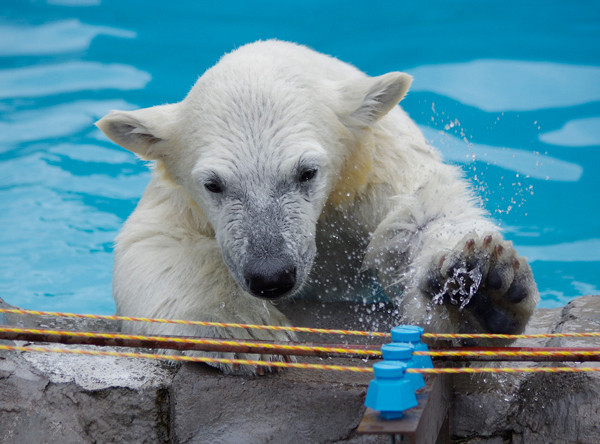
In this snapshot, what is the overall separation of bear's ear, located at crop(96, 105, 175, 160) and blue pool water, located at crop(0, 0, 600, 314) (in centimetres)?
334

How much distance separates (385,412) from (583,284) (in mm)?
4825

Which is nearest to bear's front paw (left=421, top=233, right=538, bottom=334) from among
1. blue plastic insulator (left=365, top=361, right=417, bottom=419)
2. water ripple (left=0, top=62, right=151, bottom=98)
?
blue plastic insulator (left=365, top=361, right=417, bottom=419)

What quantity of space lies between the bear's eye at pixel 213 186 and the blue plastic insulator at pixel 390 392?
120 centimetres

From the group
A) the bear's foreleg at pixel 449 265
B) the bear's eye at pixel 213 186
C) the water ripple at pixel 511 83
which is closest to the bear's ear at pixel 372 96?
the bear's foreleg at pixel 449 265

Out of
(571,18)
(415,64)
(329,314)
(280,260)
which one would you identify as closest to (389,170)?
(329,314)

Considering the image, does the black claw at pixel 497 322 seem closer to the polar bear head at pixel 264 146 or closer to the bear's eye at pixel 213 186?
the polar bear head at pixel 264 146

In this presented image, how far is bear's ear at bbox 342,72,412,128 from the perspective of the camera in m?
3.43

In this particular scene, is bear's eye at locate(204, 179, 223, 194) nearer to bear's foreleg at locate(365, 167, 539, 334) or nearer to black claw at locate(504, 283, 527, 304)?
bear's foreleg at locate(365, 167, 539, 334)

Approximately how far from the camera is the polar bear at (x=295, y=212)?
2836 millimetres

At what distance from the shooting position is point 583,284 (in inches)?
257

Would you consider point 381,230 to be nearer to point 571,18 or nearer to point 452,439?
point 452,439

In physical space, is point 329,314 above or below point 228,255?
below

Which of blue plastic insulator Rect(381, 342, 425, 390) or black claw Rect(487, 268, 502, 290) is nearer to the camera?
blue plastic insulator Rect(381, 342, 425, 390)

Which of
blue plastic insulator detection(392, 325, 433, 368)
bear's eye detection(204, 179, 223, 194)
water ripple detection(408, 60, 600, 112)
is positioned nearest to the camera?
blue plastic insulator detection(392, 325, 433, 368)
